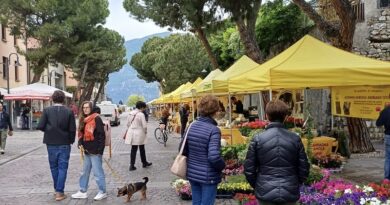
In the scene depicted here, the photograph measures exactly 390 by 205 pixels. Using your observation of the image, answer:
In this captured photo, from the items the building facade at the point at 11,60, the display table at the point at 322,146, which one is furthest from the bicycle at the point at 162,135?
the building facade at the point at 11,60

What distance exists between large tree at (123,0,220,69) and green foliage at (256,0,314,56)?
2.64 metres

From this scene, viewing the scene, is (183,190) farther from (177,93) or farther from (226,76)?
(177,93)

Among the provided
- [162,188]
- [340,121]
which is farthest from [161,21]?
[162,188]

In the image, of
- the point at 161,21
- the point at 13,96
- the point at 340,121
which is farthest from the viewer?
the point at 13,96

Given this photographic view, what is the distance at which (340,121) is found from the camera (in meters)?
19.3

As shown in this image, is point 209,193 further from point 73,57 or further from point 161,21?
point 73,57

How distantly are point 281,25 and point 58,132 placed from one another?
55.0ft

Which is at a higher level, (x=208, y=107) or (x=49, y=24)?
(x=49, y=24)

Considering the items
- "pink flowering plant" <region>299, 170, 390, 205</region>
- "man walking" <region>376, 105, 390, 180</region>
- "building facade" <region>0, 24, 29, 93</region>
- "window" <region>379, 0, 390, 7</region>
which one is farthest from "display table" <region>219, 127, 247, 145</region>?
"building facade" <region>0, 24, 29, 93</region>

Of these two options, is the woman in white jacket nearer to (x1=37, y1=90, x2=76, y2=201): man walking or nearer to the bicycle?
(x1=37, y1=90, x2=76, y2=201): man walking

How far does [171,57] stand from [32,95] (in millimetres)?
19600

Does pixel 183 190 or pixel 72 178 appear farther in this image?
pixel 72 178

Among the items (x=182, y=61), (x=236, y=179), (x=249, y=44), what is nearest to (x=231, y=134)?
(x=249, y=44)

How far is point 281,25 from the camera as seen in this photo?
24.0 m
